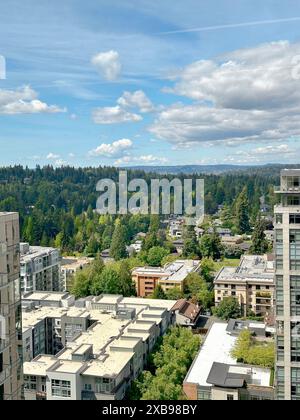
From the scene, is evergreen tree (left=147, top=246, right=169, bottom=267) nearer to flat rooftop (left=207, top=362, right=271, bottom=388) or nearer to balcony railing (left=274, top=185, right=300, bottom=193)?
flat rooftop (left=207, top=362, right=271, bottom=388)

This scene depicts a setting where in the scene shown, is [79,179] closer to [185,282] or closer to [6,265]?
[185,282]

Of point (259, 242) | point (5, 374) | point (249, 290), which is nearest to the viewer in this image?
point (5, 374)

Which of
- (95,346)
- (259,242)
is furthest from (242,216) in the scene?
A: (95,346)

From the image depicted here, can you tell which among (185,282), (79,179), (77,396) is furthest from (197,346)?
(79,179)

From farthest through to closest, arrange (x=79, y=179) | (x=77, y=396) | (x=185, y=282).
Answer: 1. (x=79, y=179)
2. (x=185, y=282)
3. (x=77, y=396)

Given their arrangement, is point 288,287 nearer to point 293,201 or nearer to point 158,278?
point 293,201
